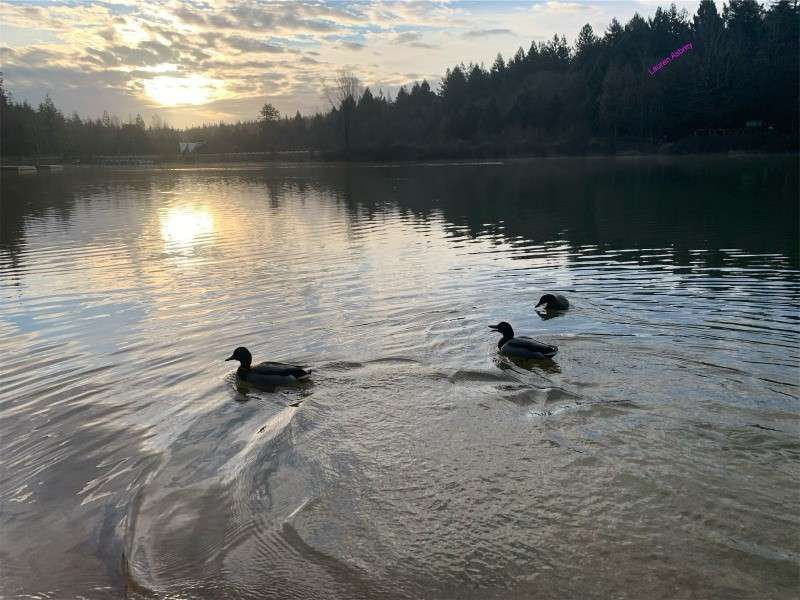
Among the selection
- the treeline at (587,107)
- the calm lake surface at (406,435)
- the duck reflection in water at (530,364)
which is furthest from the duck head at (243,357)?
the treeline at (587,107)

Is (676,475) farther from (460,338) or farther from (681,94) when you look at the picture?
(681,94)

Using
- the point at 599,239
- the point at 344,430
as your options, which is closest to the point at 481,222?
the point at 599,239

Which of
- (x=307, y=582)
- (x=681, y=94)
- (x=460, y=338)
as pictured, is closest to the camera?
(x=307, y=582)

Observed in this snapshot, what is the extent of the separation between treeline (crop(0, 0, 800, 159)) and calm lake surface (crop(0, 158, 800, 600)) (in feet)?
287

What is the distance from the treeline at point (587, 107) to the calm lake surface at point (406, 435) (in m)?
87.4

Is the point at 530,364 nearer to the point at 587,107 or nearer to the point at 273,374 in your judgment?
the point at 273,374

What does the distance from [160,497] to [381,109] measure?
144m

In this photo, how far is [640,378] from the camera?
31.7 feet

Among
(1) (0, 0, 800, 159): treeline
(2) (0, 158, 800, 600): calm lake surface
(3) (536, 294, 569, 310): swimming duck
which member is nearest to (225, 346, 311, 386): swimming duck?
(2) (0, 158, 800, 600): calm lake surface

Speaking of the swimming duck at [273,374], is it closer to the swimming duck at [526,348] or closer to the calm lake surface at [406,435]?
the calm lake surface at [406,435]

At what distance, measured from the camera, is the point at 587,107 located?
373 ft

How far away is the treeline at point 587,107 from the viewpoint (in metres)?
95.2

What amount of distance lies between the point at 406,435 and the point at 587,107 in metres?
118

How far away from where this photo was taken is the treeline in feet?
313
